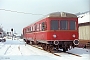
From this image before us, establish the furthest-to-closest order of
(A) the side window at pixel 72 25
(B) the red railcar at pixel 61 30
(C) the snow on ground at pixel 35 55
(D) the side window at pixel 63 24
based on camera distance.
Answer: (A) the side window at pixel 72 25
(D) the side window at pixel 63 24
(B) the red railcar at pixel 61 30
(C) the snow on ground at pixel 35 55

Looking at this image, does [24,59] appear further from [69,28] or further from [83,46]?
[83,46]

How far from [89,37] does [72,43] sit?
196 inches

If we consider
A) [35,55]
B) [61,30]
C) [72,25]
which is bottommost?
[35,55]

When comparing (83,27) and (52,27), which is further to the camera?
(83,27)

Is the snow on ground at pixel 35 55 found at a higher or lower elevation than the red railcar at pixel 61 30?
lower

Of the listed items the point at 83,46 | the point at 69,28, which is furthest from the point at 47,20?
the point at 83,46

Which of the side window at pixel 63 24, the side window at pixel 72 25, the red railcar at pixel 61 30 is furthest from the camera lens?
the side window at pixel 72 25

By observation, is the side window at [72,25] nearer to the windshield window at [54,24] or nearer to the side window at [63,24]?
the side window at [63,24]

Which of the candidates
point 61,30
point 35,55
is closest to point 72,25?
point 61,30

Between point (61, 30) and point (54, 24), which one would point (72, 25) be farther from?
point (54, 24)

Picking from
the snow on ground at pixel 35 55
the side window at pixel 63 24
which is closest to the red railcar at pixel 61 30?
the side window at pixel 63 24

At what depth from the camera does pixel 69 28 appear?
602 inches

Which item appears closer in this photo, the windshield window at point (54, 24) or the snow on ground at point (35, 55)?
the snow on ground at point (35, 55)

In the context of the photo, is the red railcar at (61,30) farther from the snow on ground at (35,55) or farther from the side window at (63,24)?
the snow on ground at (35,55)
